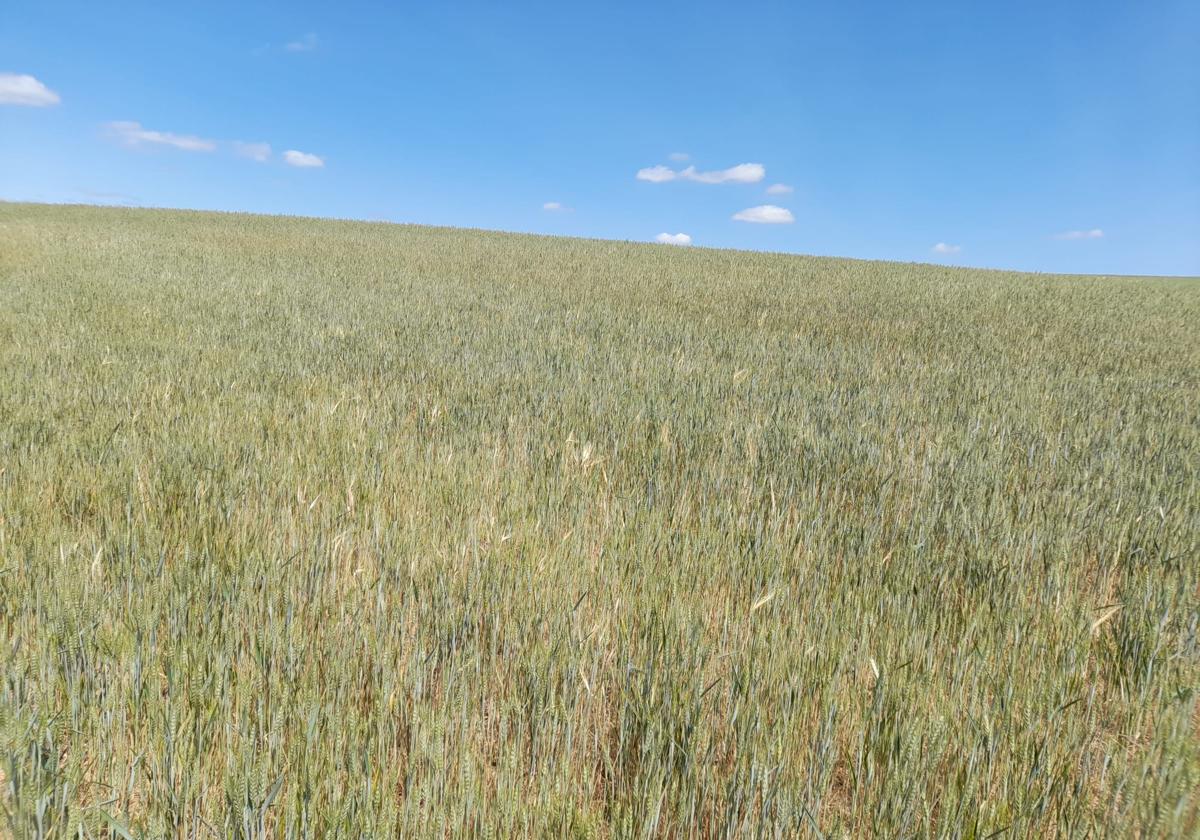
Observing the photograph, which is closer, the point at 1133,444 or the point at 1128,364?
the point at 1133,444

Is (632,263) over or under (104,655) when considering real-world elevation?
over

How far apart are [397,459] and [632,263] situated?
57.3 ft

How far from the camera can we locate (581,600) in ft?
7.09

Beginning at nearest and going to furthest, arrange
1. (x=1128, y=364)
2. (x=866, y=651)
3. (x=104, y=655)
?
(x=104, y=655), (x=866, y=651), (x=1128, y=364)

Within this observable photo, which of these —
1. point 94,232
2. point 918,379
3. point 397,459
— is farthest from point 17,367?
point 94,232

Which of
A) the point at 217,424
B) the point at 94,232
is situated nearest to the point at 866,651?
the point at 217,424

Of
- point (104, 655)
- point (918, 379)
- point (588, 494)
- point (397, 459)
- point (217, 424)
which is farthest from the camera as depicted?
point (918, 379)

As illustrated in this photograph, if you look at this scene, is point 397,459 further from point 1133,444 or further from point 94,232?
point 94,232

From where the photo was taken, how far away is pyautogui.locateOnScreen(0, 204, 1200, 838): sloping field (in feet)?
4.72

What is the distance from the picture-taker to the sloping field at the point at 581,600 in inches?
56.6

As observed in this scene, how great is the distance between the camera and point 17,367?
5203mm

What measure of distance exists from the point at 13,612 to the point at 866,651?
8.78ft

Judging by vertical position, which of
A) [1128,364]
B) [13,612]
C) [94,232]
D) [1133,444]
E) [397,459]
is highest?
[94,232]

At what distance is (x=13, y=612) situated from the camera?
2008 millimetres
